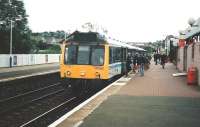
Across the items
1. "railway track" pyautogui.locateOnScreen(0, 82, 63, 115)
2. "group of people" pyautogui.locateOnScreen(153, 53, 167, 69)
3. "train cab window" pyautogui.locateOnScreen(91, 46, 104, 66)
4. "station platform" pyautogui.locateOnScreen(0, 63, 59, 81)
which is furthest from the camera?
"group of people" pyautogui.locateOnScreen(153, 53, 167, 69)

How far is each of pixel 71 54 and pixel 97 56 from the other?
123 centimetres

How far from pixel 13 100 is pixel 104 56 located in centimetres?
463

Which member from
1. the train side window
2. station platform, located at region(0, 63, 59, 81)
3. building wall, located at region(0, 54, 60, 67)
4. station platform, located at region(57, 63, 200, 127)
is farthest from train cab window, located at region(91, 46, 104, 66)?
building wall, located at region(0, 54, 60, 67)

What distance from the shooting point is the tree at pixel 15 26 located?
6862cm

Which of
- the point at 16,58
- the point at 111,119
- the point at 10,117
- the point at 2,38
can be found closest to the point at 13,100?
the point at 10,117

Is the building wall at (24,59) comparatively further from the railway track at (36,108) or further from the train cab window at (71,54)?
the train cab window at (71,54)

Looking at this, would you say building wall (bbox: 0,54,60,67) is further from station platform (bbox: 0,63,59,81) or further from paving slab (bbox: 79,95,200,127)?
paving slab (bbox: 79,95,200,127)

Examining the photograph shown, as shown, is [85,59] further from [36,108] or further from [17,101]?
[36,108]

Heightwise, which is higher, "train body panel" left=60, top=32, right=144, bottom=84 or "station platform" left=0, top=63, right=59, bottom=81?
"train body panel" left=60, top=32, right=144, bottom=84

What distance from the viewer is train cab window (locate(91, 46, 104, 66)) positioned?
21.2 metres

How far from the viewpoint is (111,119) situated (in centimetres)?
1109

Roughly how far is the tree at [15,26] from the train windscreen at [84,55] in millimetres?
46390

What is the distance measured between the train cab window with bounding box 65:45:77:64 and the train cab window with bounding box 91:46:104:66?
Answer: 86cm

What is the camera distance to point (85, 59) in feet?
69.9
